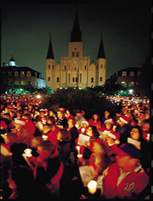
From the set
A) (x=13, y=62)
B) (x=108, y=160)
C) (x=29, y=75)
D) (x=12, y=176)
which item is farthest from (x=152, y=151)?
(x=13, y=62)

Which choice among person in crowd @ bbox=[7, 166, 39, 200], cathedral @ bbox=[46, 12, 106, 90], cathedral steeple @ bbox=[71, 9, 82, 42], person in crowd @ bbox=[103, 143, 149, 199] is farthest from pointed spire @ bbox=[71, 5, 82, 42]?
person in crowd @ bbox=[7, 166, 39, 200]

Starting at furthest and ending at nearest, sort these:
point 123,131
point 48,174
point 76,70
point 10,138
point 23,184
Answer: point 76,70 → point 123,131 → point 10,138 → point 48,174 → point 23,184

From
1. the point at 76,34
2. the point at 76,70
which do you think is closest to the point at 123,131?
the point at 76,70

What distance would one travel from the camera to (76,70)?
2670 inches

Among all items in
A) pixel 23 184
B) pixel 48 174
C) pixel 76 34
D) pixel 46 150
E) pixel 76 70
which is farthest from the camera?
pixel 76 34

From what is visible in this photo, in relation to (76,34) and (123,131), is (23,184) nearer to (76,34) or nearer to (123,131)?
(123,131)

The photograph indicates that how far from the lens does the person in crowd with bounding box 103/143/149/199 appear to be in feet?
8.25

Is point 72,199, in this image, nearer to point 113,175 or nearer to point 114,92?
point 113,175

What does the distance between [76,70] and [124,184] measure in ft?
219

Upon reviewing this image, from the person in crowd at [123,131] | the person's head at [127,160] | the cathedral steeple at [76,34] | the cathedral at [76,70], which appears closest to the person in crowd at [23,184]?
the person's head at [127,160]

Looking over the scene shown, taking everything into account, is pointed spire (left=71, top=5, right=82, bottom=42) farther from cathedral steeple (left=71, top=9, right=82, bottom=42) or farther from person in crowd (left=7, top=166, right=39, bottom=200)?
person in crowd (left=7, top=166, right=39, bottom=200)

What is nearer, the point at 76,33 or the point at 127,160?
the point at 127,160

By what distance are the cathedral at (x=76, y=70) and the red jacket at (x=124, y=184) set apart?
63846 millimetres

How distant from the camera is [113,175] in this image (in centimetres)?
259
